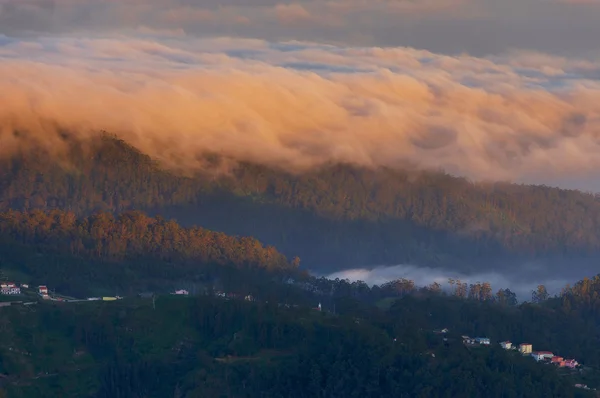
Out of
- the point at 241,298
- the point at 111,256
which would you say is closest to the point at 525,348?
the point at 241,298

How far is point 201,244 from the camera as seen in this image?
199 metres

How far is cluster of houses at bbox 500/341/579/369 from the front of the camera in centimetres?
16450

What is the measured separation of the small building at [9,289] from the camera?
17475cm

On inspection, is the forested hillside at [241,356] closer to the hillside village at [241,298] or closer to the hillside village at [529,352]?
the hillside village at [529,352]

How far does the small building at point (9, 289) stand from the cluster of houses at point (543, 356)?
1431 inches

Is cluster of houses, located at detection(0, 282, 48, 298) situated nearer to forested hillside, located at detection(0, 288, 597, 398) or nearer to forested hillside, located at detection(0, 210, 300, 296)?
forested hillside, located at detection(0, 210, 300, 296)

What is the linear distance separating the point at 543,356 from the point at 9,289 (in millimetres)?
40321

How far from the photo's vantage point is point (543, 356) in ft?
543

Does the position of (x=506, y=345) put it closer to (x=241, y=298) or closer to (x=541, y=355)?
(x=541, y=355)

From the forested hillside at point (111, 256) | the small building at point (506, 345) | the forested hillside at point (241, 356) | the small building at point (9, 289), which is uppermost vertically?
the forested hillside at point (111, 256)

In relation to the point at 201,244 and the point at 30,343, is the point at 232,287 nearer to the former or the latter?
the point at 201,244

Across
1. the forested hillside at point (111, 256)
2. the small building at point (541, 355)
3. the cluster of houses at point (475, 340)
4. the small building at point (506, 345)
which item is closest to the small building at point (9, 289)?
the forested hillside at point (111, 256)

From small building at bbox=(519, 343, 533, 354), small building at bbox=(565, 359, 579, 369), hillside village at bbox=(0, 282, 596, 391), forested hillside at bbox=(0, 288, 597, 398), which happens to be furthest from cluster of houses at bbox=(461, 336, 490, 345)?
small building at bbox=(565, 359, 579, 369)

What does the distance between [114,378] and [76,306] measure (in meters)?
13.0
